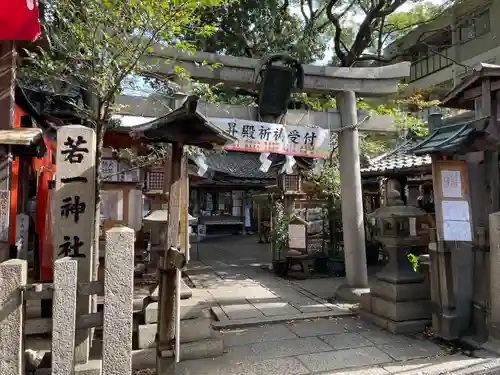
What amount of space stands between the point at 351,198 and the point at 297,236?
2809 millimetres

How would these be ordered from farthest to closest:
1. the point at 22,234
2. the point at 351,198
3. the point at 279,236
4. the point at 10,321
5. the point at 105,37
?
the point at 279,236, the point at 351,198, the point at 22,234, the point at 105,37, the point at 10,321

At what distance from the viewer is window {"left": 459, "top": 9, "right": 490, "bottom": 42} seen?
17625 mm

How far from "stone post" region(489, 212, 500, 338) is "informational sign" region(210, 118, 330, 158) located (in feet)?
12.9

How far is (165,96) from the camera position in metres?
7.20

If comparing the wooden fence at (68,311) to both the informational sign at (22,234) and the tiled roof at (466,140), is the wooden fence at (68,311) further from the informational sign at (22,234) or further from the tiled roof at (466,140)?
the tiled roof at (466,140)

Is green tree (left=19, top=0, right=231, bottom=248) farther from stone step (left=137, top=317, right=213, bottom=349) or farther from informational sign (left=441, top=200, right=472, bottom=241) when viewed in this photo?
informational sign (left=441, top=200, right=472, bottom=241)

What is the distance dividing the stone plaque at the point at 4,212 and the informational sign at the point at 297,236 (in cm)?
766

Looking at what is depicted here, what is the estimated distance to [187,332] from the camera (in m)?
4.80

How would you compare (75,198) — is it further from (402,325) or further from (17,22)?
(402,325)

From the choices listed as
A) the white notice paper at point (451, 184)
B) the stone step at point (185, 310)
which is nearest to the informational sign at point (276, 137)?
the white notice paper at point (451, 184)

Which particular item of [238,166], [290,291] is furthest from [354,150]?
[238,166]

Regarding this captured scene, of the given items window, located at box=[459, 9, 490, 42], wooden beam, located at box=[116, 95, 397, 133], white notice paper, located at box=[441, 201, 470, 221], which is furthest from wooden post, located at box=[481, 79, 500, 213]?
window, located at box=[459, 9, 490, 42]

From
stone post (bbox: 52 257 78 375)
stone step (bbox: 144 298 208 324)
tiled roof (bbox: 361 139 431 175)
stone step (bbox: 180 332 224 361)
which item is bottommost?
stone step (bbox: 180 332 224 361)

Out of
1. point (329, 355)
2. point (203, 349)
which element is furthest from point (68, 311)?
point (329, 355)
